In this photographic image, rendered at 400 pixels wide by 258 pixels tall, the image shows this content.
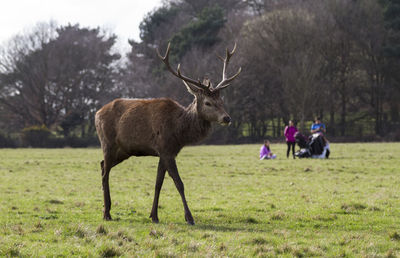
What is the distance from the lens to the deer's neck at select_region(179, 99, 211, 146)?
8.98m

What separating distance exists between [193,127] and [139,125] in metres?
1.03

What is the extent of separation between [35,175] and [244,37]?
38.6 m

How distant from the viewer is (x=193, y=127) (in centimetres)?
898

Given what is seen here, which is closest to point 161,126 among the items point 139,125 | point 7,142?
point 139,125

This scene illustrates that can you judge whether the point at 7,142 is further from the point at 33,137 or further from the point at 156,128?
the point at 156,128

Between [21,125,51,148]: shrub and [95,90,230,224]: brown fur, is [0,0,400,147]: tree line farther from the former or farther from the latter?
[95,90,230,224]: brown fur

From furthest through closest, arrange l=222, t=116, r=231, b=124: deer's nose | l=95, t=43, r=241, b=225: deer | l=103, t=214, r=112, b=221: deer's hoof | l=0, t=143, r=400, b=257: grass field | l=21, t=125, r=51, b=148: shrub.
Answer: l=21, t=125, r=51, b=148: shrub
l=103, t=214, r=112, b=221: deer's hoof
l=95, t=43, r=241, b=225: deer
l=222, t=116, r=231, b=124: deer's nose
l=0, t=143, r=400, b=257: grass field

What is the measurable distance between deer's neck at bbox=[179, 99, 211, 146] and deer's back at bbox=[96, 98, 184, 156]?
184 millimetres

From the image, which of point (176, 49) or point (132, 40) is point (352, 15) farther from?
point (132, 40)

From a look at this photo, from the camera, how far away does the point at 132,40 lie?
68375mm

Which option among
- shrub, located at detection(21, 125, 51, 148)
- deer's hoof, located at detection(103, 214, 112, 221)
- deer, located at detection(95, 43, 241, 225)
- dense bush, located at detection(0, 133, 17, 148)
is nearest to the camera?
deer, located at detection(95, 43, 241, 225)

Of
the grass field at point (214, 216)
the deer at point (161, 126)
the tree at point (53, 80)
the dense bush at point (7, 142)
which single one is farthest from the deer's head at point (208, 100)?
the tree at point (53, 80)

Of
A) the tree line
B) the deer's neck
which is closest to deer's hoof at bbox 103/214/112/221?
the deer's neck

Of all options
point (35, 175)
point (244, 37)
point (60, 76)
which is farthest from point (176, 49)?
point (35, 175)
